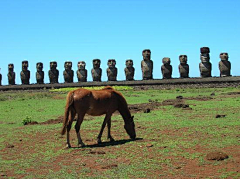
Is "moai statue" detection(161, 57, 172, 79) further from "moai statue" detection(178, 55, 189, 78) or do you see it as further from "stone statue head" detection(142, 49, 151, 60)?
"stone statue head" detection(142, 49, 151, 60)

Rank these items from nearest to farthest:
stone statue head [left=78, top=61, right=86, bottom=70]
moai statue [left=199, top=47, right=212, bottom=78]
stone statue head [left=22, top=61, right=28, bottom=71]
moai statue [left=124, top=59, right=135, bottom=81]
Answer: moai statue [left=199, top=47, right=212, bottom=78] < moai statue [left=124, top=59, right=135, bottom=81] < stone statue head [left=78, top=61, right=86, bottom=70] < stone statue head [left=22, top=61, right=28, bottom=71]

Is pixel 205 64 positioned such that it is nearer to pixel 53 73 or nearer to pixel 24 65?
pixel 53 73

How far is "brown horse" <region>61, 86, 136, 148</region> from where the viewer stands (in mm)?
9875

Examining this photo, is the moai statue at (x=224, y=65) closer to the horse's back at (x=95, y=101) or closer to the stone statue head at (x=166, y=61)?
the stone statue head at (x=166, y=61)

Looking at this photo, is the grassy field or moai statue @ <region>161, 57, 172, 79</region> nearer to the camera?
the grassy field

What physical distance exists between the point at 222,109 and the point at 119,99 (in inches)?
277

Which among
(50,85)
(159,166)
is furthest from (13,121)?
(50,85)

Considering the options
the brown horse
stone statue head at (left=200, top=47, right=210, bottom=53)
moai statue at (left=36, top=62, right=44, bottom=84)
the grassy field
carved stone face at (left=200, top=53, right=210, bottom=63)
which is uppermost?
stone statue head at (left=200, top=47, right=210, bottom=53)

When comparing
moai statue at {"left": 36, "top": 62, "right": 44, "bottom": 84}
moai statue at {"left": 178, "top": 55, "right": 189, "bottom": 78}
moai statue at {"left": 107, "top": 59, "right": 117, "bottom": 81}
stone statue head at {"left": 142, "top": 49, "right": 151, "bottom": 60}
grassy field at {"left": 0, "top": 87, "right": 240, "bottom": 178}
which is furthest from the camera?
moai statue at {"left": 36, "top": 62, "right": 44, "bottom": 84}

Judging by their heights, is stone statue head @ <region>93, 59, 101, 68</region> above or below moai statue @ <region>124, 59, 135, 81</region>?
above

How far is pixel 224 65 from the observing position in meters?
32.9

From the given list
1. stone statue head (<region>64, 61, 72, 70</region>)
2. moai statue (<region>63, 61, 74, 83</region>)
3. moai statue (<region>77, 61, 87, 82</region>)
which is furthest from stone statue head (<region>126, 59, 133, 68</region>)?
stone statue head (<region>64, 61, 72, 70</region>)

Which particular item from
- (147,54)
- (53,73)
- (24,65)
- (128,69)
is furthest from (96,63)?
(24,65)

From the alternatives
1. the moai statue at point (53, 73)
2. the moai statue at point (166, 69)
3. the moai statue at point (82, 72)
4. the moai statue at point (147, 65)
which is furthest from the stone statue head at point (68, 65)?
the moai statue at point (166, 69)
